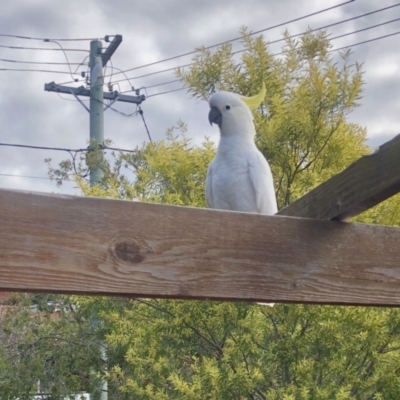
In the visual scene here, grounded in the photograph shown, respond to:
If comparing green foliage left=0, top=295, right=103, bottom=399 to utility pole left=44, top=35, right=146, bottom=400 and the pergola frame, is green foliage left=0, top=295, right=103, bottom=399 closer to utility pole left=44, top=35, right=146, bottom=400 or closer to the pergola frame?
utility pole left=44, top=35, right=146, bottom=400

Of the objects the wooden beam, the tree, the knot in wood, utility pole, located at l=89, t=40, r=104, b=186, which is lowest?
the knot in wood

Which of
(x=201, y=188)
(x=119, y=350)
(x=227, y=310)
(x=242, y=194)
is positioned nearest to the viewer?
(x=242, y=194)

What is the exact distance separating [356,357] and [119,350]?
165 cm

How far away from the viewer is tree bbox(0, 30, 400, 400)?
2.46 metres

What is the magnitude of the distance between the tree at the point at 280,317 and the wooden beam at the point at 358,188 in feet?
5.28

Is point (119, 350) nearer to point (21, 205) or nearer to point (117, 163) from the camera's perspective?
point (117, 163)

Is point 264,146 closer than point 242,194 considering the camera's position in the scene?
No

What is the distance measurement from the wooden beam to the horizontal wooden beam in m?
0.03

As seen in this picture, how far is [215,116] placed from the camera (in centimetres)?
200

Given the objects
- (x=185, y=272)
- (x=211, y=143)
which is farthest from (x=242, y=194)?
(x=185, y=272)

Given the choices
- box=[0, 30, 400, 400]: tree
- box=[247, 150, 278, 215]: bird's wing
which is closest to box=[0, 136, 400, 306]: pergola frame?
box=[247, 150, 278, 215]: bird's wing

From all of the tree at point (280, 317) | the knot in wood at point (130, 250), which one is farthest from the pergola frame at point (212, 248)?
the tree at point (280, 317)

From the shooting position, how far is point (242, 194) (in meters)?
1.98

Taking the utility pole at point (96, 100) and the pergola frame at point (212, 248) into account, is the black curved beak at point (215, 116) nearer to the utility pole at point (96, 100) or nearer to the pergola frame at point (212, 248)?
the pergola frame at point (212, 248)
